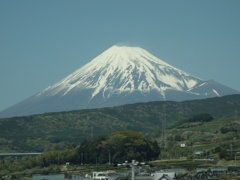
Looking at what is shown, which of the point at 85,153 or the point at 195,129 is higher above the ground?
the point at 195,129

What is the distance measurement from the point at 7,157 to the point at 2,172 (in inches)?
2482

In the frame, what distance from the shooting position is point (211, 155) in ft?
387

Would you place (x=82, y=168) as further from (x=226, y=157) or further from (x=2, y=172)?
(x=226, y=157)

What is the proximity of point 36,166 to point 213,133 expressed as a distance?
2455 inches

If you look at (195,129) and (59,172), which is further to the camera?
(195,129)

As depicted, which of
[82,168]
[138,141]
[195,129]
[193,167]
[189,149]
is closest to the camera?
[193,167]

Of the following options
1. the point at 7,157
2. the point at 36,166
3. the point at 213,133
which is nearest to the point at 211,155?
the point at 36,166

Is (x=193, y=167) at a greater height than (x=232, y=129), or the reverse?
(x=232, y=129)

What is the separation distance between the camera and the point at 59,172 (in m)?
104

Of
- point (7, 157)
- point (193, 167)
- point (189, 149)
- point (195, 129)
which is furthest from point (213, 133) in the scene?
point (193, 167)

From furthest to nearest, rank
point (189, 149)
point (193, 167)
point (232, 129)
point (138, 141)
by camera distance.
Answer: point (232, 129), point (189, 149), point (138, 141), point (193, 167)

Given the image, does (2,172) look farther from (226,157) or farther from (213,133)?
(213,133)

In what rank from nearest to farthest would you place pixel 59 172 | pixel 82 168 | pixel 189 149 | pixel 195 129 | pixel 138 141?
pixel 59 172
pixel 82 168
pixel 138 141
pixel 189 149
pixel 195 129

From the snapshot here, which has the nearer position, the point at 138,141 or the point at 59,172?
the point at 59,172
